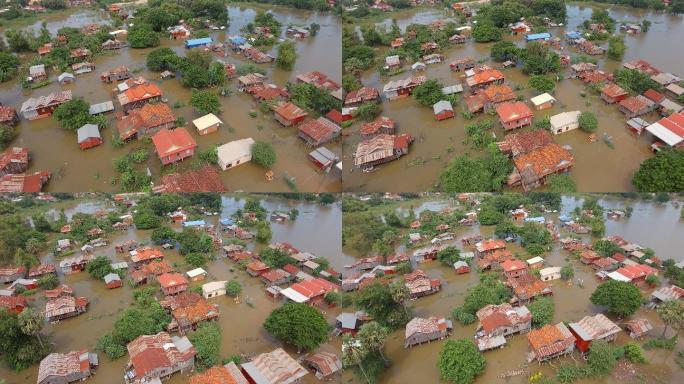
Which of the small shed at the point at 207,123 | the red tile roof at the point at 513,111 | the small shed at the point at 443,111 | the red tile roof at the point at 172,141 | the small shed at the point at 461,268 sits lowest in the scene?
the small shed at the point at 461,268

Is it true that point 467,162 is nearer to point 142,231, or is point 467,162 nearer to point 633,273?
point 633,273

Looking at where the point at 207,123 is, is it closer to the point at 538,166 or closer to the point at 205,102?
the point at 205,102

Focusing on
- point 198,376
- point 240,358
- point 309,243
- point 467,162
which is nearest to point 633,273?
point 467,162

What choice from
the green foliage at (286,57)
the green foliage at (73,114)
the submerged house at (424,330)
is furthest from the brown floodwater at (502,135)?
the green foliage at (73,114)

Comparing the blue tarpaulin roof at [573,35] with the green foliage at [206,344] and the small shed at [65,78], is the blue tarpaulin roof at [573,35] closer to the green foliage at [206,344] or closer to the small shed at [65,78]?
the green foliage at [206,344]

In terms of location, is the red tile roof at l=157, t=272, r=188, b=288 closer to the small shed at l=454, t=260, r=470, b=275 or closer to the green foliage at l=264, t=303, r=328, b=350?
the green foliage at l=264, t=303, r=328, b=350

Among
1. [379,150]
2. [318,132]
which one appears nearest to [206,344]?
[318,132]
